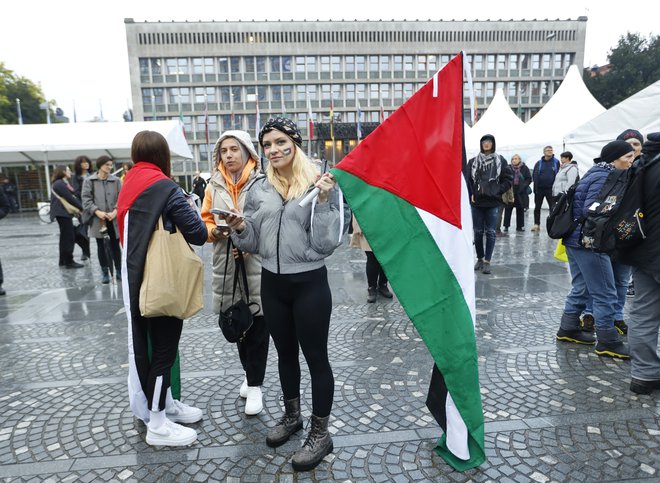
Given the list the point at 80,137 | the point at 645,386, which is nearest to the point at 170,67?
the point at 80,137

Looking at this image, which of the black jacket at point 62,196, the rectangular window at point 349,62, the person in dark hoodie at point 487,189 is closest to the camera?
the person in dark hoodie at point 487,189

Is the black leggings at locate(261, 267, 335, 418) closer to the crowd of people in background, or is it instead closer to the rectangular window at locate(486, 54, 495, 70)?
the crowd of people in background

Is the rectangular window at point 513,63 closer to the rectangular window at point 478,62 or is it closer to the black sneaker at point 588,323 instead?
the rectangular window at point 478,62

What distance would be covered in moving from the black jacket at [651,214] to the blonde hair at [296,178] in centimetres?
249

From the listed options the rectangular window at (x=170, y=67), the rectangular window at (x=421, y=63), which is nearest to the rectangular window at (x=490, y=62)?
the rectangular window at (x=421, y=63)

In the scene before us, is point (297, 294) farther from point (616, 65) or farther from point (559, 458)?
point (616, 65)

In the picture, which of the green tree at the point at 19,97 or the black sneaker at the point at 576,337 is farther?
the green tree at the point at 19,97

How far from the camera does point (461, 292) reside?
8.15ft

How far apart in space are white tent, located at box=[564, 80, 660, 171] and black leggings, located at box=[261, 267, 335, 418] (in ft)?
32.0

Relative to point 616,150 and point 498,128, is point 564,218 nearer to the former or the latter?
point 616,150

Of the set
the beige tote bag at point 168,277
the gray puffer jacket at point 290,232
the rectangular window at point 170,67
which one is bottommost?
the beige tote bag at point 168,277

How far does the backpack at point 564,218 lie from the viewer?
4.09m

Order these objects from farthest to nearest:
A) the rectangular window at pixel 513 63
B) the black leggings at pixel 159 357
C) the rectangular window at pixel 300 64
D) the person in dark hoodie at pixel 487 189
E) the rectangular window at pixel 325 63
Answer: the rectangular window at pixel 513 63 → the rectangular window at pixel 325 63 → the rectangular window at pixel 300 64 → the person in dark hoodie at pixel 487 189 → the black leggings at pixel 159 357

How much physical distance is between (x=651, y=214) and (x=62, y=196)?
29.8 ft
